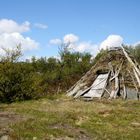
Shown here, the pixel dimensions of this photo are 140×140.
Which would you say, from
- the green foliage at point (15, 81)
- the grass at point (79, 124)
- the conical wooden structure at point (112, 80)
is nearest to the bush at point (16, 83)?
the green foliage at point (15, 81)

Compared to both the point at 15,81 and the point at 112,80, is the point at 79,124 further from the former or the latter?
the point at 112,80

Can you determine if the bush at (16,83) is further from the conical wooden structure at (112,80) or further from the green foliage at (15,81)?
the conical wooden structure at (112,80)

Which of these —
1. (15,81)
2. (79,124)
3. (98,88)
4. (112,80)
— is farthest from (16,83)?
(79,124)

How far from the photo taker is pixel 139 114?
579 inches

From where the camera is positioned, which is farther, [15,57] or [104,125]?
[15,57]

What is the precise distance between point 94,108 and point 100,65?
290 inches

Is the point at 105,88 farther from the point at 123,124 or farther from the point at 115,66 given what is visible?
the point at 123,124

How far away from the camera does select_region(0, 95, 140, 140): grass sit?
10188mm

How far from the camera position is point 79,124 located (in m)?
12.2

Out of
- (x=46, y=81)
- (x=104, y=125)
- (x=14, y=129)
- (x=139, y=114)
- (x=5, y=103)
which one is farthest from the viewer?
(x=46, y=81)

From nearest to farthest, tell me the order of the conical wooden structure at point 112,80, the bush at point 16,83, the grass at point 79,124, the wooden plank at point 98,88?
the grass at point 79,124 < the bush at point 16,83 < the conical wooden structure at point 112,80 < the wooden plank at point 98,88

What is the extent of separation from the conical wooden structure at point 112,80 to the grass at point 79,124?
12.9ft

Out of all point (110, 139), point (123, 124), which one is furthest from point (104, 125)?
point (110, 139)

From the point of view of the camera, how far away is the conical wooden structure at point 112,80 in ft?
68.4
